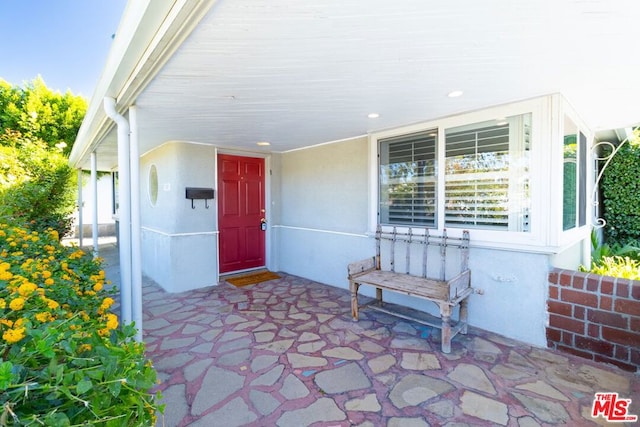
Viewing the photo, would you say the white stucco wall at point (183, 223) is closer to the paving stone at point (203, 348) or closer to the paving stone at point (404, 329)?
the paving stone at point (203, 348)

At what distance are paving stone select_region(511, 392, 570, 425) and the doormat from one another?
3.82 m

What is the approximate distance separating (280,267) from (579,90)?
4884mm

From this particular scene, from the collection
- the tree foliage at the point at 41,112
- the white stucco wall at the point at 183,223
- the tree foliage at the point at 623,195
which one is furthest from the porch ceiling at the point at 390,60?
the tree foliage at the point at 41,112

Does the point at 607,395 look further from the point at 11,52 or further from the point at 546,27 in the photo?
the point at 11,52

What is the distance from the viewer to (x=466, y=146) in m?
3.29

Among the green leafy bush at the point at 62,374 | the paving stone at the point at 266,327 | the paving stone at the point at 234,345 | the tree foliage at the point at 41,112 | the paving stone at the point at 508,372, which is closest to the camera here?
the green leafy bush at the point at 62,374

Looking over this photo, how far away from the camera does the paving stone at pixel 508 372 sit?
93.5 inches

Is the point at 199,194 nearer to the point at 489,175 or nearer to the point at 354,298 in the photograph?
the point at 354,298

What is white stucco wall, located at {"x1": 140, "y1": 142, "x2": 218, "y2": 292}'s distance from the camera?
15.1 feet

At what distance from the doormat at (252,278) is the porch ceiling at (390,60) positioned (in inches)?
105

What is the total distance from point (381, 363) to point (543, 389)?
1176 mm

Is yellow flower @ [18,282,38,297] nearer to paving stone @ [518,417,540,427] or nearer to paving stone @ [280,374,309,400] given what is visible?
paving stone @ [280,374,309,400]

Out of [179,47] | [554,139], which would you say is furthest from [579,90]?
[179,47]

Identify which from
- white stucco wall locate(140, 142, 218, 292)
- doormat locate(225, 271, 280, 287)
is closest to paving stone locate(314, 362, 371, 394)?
doormat locate(225, 271, 280, 287)
